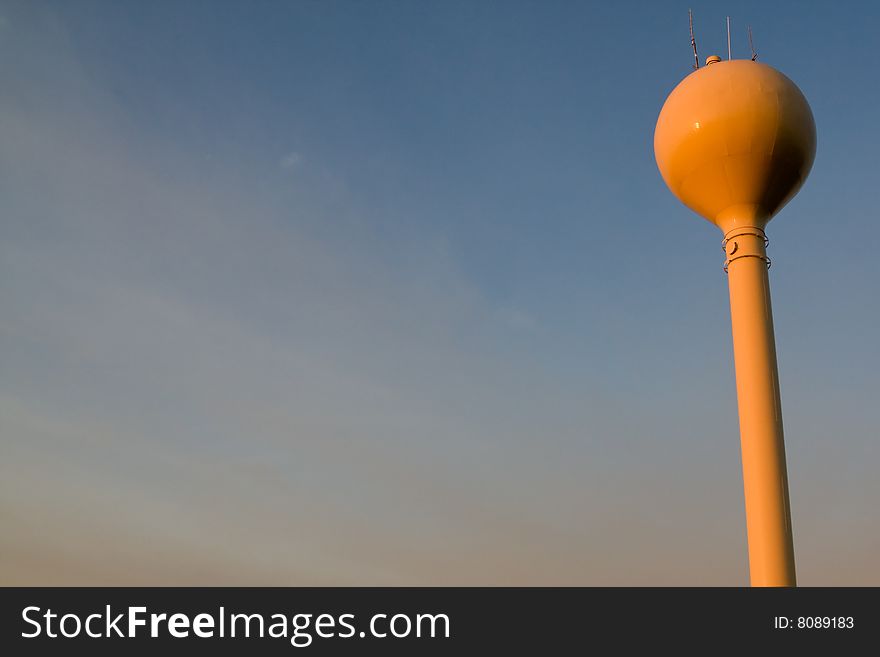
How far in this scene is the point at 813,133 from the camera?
2358 centimetres

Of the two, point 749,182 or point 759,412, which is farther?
point 749,182

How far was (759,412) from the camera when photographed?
21.5 m

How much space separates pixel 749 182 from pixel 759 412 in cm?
601

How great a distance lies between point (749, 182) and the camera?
22.8m

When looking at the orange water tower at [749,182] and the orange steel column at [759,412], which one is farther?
the orange water tower at [749,182]

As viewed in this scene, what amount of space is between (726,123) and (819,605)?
11.8 meters

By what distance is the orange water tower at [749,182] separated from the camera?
69.9 ft

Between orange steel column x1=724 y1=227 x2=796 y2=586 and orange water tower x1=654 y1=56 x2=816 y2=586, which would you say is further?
orange water tower x1=654 y1=56 x2=816 y2=586

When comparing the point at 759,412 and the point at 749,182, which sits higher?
the point at 749,182

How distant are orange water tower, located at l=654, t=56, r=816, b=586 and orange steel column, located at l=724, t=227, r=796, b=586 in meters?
0.02

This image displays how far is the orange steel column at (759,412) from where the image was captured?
20.5 m

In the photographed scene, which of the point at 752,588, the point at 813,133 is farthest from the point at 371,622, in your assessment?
the point at 813,133

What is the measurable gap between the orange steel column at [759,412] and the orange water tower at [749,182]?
25mm

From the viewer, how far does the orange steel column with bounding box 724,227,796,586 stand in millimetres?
20453
